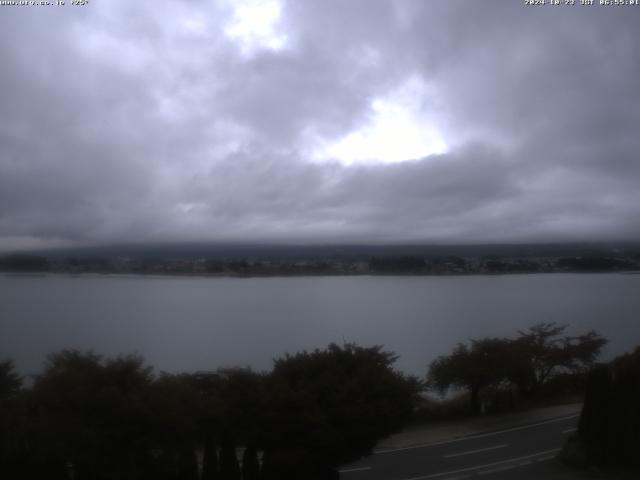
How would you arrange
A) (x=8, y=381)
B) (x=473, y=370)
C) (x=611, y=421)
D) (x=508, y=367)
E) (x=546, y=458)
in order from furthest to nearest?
(x=508, y=367)
(x=473, y=370)
(x=546, y=458)
(x=8, y=381)
(x=611, y=421)

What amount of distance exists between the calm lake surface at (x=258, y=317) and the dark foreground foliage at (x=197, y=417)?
557 inches

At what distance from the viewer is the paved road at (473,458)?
16.8 meters

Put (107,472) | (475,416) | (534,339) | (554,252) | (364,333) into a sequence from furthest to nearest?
(554,252)
(364,333)
(534,339)
(475,416)
(107,472)

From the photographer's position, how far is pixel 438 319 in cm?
5297

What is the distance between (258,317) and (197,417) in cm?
3694

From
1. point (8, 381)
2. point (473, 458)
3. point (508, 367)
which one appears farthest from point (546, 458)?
point (8, 381)

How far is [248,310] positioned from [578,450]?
1575 inches

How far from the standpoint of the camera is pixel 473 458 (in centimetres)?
1861

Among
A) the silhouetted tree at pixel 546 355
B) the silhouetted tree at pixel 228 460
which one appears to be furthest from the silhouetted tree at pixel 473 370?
the silhouetted tree at pixel 228 460

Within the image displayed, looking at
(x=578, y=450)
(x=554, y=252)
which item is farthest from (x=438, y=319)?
(x=578, y=450)

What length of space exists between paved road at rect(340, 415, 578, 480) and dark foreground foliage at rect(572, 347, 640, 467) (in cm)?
138

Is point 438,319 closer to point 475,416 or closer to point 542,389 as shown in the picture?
point 542,389

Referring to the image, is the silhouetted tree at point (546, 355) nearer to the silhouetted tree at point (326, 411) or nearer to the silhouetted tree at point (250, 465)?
the silhouetted tree at point (326, 411)

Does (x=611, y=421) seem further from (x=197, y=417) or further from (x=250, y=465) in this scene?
(x=197, y=417)
